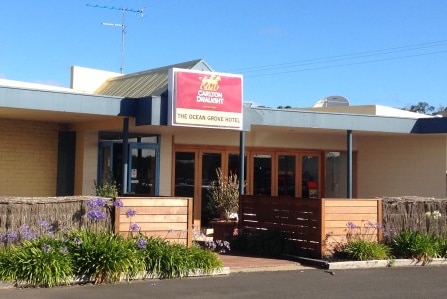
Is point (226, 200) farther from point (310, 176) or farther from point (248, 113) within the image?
point (310, 176)

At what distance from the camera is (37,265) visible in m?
9.67

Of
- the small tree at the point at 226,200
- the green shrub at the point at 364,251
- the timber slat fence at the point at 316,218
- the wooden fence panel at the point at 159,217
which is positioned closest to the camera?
the wooden fence panel at the point at 159,217

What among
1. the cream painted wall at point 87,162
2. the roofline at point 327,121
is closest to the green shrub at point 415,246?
the roofline at point 327,121

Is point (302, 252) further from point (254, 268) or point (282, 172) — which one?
point (282, 172)

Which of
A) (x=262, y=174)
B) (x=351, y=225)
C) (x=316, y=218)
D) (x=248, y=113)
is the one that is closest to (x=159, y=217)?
(x=316, y=218)

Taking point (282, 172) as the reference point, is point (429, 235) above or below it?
below

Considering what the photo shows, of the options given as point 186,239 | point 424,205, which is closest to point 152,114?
point 186,239

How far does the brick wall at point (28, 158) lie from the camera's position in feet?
56.2

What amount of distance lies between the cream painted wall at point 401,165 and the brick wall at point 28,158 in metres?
10.0

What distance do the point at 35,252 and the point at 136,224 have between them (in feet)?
7.07

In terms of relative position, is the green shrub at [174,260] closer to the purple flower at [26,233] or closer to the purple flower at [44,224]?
the purple flower at [44,224]

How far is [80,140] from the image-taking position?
17.7 meters

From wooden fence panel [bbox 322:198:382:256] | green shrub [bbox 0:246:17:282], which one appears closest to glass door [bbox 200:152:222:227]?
wooden fence panel [bbox 322:198:382:256]

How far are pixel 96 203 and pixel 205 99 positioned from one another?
4492mm
